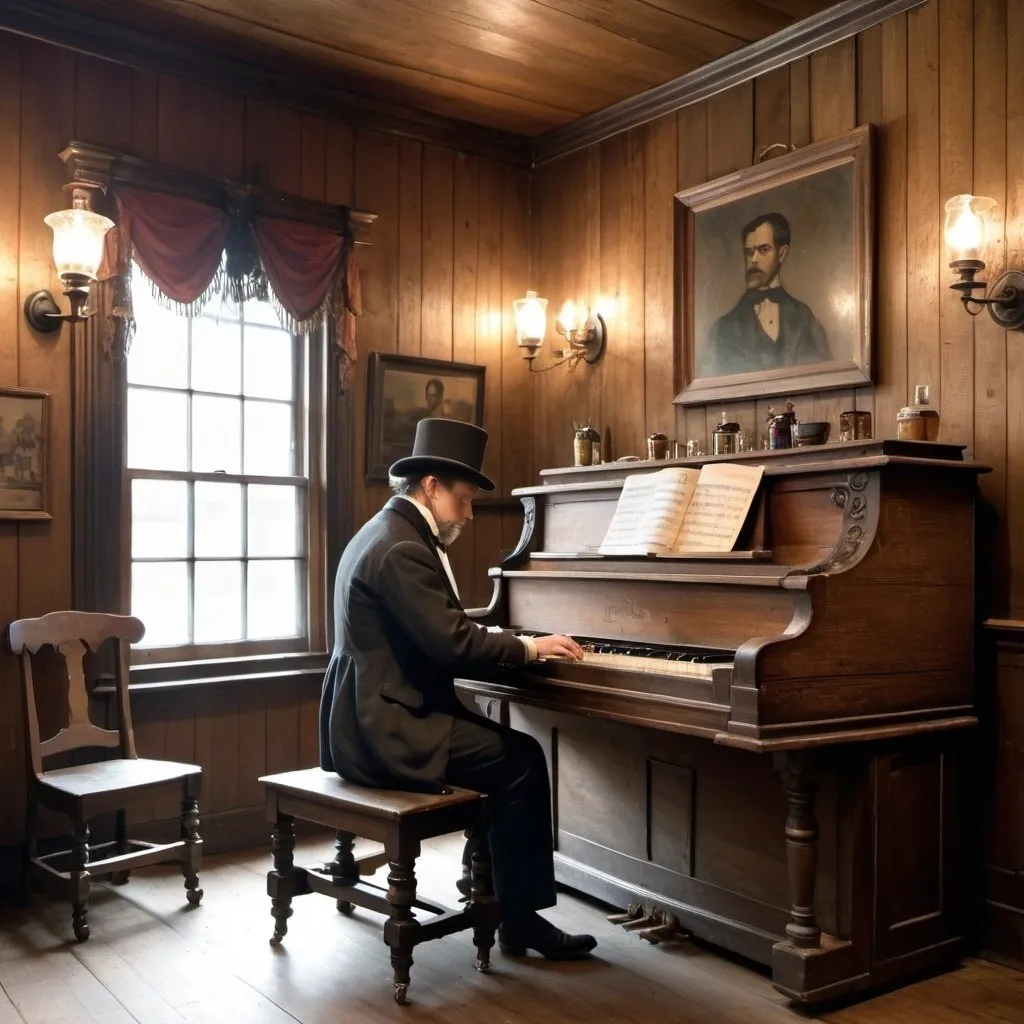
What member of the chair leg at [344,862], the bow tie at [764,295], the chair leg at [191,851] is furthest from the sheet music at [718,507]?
the chair leg at [191,851]

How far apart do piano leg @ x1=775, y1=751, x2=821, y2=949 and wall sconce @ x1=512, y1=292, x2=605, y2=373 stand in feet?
8.21

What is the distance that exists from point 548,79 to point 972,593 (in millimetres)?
2696

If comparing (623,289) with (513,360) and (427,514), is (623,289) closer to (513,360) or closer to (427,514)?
(513,360)

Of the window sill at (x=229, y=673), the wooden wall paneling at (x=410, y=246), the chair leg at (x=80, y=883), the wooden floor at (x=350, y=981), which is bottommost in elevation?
the wooden floor at (x=350, y=981)

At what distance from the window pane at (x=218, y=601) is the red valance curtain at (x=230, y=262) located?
35.8 inches

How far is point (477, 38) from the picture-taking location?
4.25m

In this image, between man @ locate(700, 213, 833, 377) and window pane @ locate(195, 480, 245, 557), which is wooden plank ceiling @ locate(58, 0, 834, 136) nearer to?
man @ locate(700, 213, 833, 377)

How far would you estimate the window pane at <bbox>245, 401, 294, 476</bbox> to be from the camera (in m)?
4.64

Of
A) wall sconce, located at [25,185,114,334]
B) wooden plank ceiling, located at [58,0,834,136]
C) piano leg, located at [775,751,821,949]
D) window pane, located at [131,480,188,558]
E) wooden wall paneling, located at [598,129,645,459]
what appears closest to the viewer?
piano leg, located at [775,751,821,949]

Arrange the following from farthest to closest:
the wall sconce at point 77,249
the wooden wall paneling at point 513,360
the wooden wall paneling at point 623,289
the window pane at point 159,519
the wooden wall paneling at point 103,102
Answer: the wooden wall paneling at point 513,360 < the wooden wall paneling at point 623,289 < the window pane at point 159,519 < the wooden wall paneling at point 103,102 < the wall sconce at point 77,249

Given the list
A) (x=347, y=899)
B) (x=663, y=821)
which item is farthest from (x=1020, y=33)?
(x=347, y=899)

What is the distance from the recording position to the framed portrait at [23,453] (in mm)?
3887

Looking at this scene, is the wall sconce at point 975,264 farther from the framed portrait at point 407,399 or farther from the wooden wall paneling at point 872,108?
the framed portrait at point 407,399


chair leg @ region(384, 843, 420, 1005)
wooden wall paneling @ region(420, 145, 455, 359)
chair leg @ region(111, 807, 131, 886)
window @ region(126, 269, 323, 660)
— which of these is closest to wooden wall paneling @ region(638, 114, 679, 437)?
wooden wall paneling @ region(420, 145, 455, 359)
